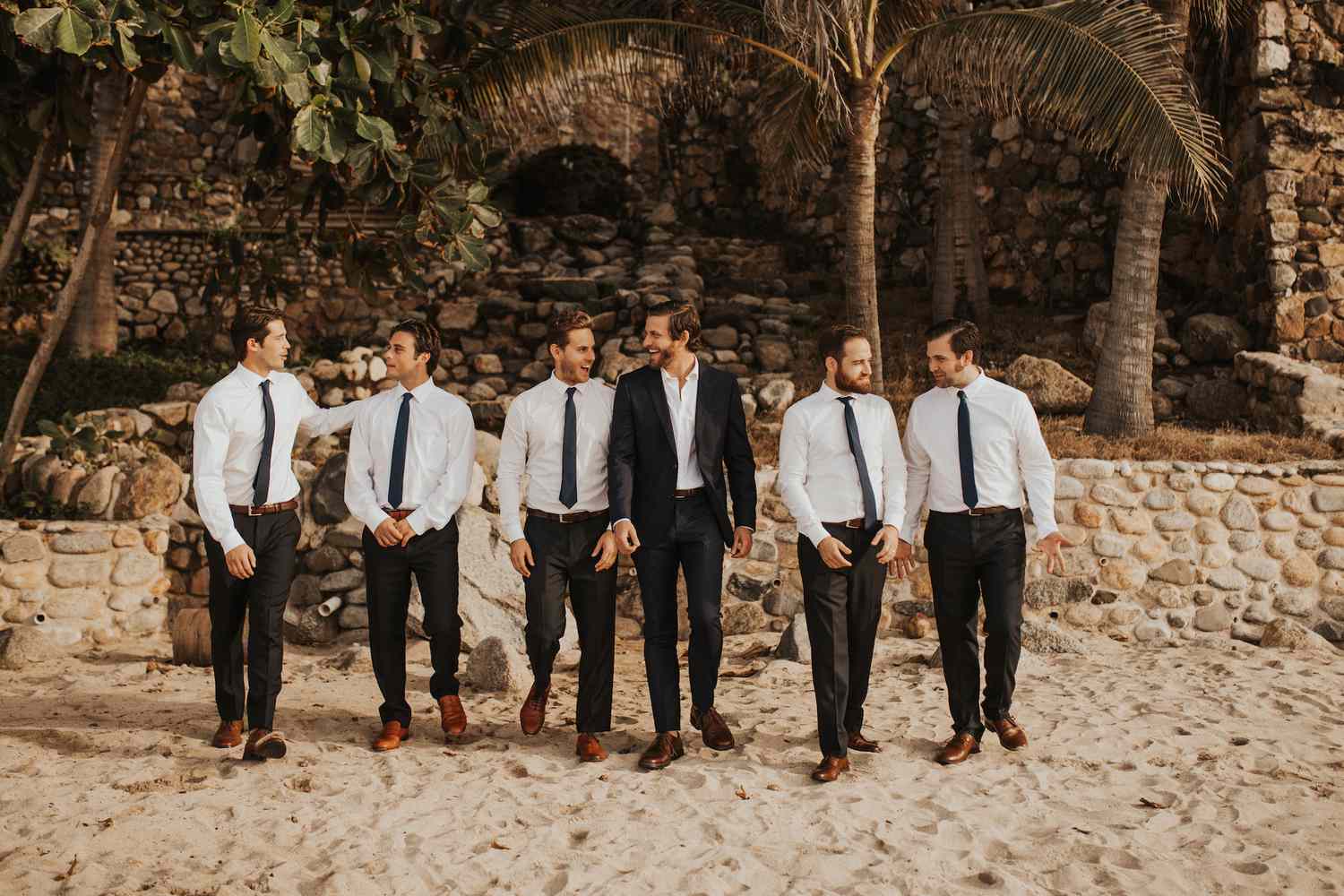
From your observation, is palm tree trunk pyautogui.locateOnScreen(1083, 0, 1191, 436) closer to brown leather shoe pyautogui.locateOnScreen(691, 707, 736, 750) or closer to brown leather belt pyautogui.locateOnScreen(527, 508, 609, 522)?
brown leather shoe pyautogui.locateOnScreen(691, 707, 736, 750)

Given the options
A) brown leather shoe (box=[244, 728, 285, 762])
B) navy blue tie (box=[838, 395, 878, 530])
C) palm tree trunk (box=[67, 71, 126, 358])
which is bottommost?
brown leather shoe (box=[244, 728, 285, 762])

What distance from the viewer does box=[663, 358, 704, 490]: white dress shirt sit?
4602 millimetres

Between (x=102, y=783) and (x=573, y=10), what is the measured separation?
256 inches

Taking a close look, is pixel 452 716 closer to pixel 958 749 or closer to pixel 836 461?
A: pixel 836 461

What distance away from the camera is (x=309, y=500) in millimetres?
7371

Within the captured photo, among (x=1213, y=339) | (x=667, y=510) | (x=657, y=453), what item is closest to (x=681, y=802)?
(x=667, y=510)

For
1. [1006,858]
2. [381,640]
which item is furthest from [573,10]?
[1006,858]

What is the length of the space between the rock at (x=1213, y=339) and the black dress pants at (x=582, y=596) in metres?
8.03

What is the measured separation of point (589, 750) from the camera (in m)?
4.65

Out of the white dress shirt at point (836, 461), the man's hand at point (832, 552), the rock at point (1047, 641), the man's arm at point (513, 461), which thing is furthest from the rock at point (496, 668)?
the rock at point (1047, 641)

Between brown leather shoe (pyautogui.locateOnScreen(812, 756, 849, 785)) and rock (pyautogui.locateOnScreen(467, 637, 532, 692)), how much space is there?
191 centimetres

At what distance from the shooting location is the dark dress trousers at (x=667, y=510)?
458 cm

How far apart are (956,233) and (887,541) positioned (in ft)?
28.1

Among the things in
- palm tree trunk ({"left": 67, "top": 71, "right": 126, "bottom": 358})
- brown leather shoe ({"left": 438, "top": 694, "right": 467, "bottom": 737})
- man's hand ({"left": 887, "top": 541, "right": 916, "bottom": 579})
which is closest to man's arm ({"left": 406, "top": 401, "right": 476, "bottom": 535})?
brown leather shoe ({"left": 438, "top": 694, "right": 467, "bottom": 737})
